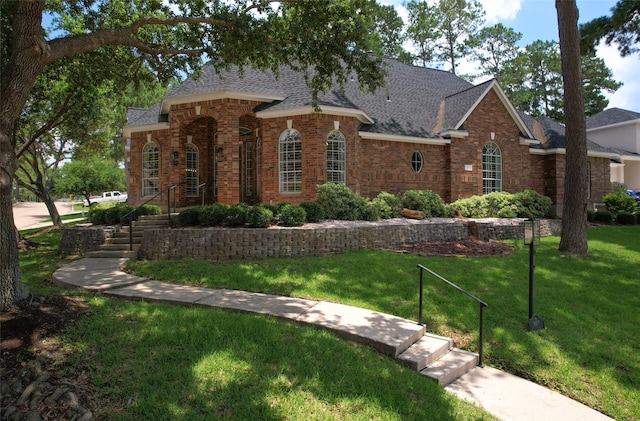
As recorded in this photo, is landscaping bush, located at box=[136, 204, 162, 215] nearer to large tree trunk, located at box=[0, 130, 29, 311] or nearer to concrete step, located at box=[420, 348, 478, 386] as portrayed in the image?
large tree trunk, located at box=[0, 130, 29, 311]

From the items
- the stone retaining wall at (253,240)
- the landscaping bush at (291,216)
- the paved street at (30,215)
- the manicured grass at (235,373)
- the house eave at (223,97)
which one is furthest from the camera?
the paved street at (30,215)

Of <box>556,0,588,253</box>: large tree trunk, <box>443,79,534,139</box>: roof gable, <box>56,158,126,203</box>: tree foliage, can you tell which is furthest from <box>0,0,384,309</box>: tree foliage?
<box>56,158,126,203</box>: tree foliage

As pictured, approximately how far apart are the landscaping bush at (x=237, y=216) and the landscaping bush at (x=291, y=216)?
1016mm

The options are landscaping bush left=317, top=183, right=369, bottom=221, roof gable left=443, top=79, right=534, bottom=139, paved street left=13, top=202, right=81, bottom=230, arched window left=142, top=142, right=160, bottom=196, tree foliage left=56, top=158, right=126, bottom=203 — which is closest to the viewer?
landscaping bush left=317, top=183, right=369, bottom=221

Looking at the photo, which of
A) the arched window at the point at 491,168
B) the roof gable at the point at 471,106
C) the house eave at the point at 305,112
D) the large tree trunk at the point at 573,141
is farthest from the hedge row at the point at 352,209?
the large tree trunk at the point at 573,141

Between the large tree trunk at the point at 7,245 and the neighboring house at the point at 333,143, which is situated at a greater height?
the neighboring house at the point at 333,143

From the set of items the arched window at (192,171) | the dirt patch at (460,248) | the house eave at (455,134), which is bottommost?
the dirt patch at (460,248)

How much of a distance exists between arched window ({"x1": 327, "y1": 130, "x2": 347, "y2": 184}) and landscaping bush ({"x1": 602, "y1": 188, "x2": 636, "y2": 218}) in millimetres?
13672

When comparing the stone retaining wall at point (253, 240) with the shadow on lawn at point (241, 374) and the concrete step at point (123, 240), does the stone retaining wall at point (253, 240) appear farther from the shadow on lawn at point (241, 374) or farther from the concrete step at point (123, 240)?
the shadow on lawn at point (241, 374)

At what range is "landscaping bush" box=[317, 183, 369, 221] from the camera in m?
12.8

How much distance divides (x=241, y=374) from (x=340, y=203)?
928 centimetres

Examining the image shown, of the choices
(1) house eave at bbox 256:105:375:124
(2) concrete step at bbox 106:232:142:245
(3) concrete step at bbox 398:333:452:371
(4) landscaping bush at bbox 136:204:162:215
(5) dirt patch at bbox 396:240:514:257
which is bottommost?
(3) concrete step at bbox 398:333:452:371

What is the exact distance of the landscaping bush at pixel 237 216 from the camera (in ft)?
33.8

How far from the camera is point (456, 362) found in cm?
517
